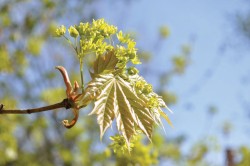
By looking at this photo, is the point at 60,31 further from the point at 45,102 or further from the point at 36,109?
the point at 45,102

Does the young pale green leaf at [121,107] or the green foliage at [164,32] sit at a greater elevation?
the green foliage at [164,32]

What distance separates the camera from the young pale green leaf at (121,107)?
970mm

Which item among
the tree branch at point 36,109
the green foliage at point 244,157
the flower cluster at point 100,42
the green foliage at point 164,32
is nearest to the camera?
the tree branch at point 36,109

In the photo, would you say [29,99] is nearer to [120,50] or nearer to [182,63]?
[182,63]

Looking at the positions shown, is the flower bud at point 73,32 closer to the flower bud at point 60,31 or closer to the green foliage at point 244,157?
the flower bud at point 60,31

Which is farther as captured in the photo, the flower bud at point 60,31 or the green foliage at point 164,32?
the green foliage at point 164,32

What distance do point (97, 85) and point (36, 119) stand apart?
5.72 metres

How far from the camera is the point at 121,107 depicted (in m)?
1.01

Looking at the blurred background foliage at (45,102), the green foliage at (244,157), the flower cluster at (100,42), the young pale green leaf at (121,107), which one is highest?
the blurred background foliage at (45,102)

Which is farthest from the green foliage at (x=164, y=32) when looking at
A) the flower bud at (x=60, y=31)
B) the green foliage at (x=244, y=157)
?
the flower bud at (x=60, y=31)

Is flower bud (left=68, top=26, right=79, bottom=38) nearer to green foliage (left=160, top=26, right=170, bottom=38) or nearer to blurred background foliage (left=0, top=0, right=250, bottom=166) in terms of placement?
blurred background foliage (left=0, top=0, right=250, bottom=166)

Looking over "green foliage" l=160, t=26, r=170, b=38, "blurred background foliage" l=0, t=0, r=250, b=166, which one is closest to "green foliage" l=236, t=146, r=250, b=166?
"blurred background foliage" l=0, t=0, r=250, b=166

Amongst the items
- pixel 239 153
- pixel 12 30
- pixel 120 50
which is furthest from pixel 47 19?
pixel 120 50

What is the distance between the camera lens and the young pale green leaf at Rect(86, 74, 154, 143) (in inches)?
38.2
